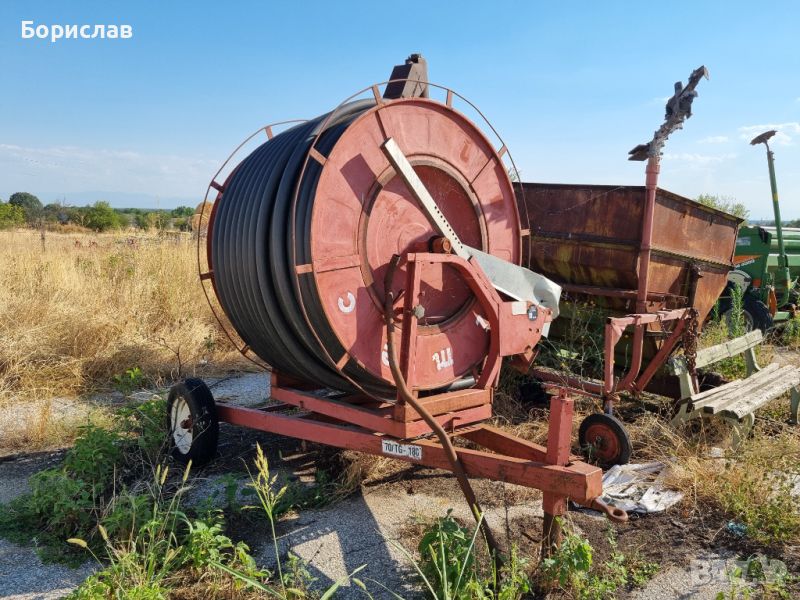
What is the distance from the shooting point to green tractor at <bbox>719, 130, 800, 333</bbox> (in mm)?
10039

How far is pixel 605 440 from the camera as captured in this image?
4.99 metres

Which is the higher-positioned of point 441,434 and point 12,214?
point 12,214

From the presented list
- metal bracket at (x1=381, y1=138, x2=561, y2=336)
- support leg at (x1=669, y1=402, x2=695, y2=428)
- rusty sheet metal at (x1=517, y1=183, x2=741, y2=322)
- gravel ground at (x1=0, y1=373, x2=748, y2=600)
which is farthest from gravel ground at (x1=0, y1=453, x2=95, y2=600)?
support leg at (x1=669, y1=402, x2=695, y2=428)

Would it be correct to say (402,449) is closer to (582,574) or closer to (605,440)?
(582,574)

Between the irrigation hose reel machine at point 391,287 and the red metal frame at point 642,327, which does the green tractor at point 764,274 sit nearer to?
the red metal frame at point 642,327

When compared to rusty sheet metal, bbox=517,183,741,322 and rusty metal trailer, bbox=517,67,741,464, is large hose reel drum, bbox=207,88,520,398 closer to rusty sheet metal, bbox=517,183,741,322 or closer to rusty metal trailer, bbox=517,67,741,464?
rusty metal trailer, bbox=517,67,741,464

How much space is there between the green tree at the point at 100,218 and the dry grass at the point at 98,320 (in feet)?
53.7

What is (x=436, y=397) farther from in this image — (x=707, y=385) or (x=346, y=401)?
(x=707, y=385)

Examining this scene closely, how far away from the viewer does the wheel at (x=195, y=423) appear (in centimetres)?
469

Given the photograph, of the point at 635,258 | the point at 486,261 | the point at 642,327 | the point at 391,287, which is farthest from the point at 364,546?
the point at 635,258

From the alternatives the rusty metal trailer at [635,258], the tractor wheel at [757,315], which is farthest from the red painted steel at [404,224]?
the tractor wheel at [757,315]

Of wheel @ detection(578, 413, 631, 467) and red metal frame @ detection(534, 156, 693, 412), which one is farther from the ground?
red metal frame @ detection(534, 156, 693, 412)

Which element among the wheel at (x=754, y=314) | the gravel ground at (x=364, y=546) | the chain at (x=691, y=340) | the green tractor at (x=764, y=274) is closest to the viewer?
the gravel ground at (x=364, y=546)

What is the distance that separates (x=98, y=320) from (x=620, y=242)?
20.4ft
